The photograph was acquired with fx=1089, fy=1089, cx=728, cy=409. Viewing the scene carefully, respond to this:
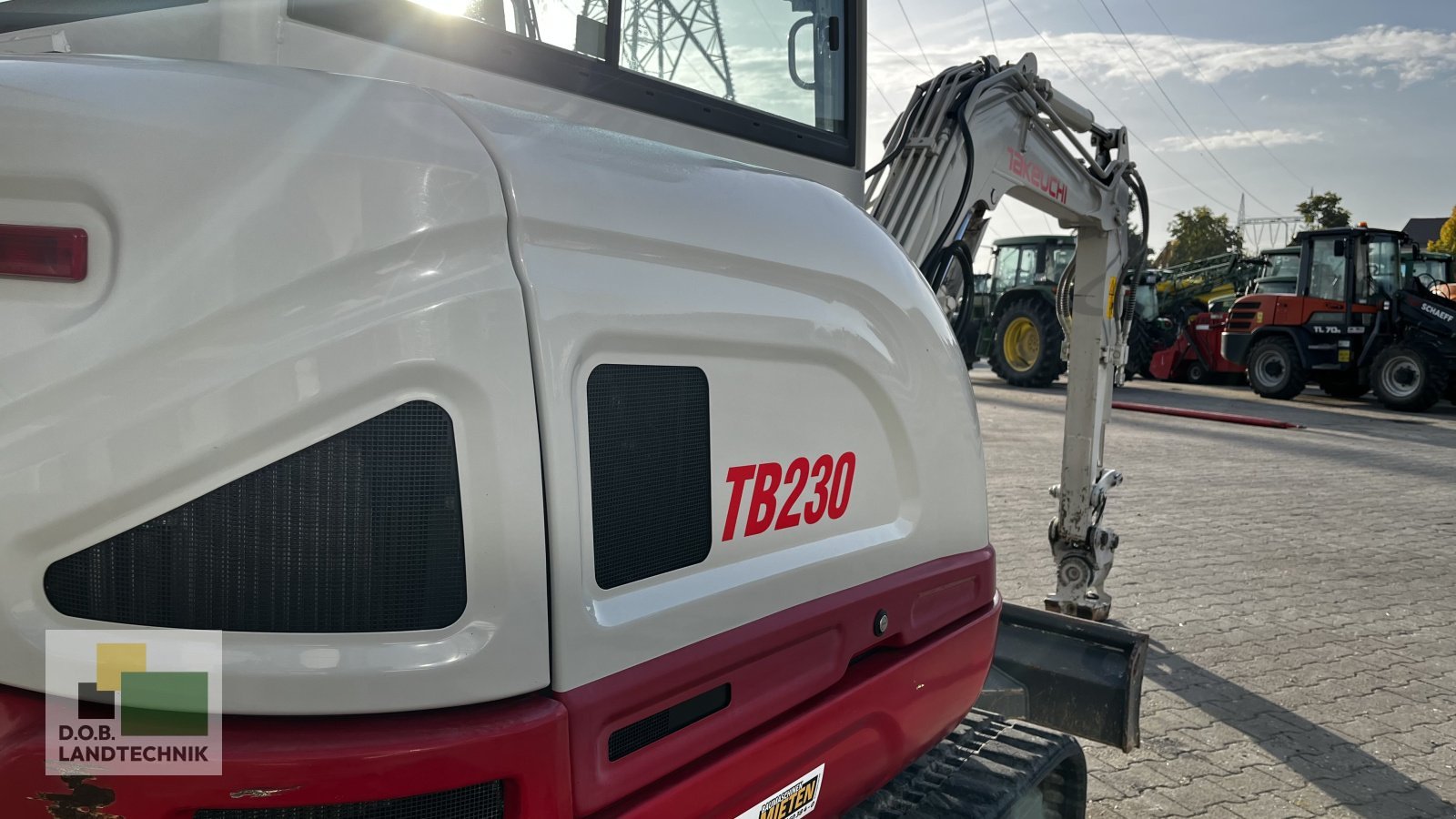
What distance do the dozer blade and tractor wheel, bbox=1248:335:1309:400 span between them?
55.6ft

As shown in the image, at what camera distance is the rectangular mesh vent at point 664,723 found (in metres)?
1.46

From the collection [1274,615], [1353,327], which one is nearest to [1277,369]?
[1353,327]

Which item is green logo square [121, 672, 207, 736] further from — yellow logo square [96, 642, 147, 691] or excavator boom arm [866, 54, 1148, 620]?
excavator boom arm [866, 54, 1148, 620]

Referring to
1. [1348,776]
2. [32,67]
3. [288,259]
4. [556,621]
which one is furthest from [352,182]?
[1348,776]

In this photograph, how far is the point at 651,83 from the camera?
2.05 m

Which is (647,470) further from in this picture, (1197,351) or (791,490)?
(1197,351)

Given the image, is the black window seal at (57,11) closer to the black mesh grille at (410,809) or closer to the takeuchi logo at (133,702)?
the takeuchi logo at (133,702)

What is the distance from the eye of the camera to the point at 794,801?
1826 millimetres

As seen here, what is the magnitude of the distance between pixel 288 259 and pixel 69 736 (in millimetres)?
554

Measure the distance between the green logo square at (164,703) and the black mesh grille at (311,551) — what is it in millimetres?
57

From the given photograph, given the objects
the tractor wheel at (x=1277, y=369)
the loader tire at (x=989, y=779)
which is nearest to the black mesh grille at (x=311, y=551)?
the loader tire at (x=989, y=779)

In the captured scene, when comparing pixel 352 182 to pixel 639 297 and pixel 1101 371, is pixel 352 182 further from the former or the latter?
pixel 1101 371

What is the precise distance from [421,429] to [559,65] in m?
0.85

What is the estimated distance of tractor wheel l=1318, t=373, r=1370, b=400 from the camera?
18.4 metres
